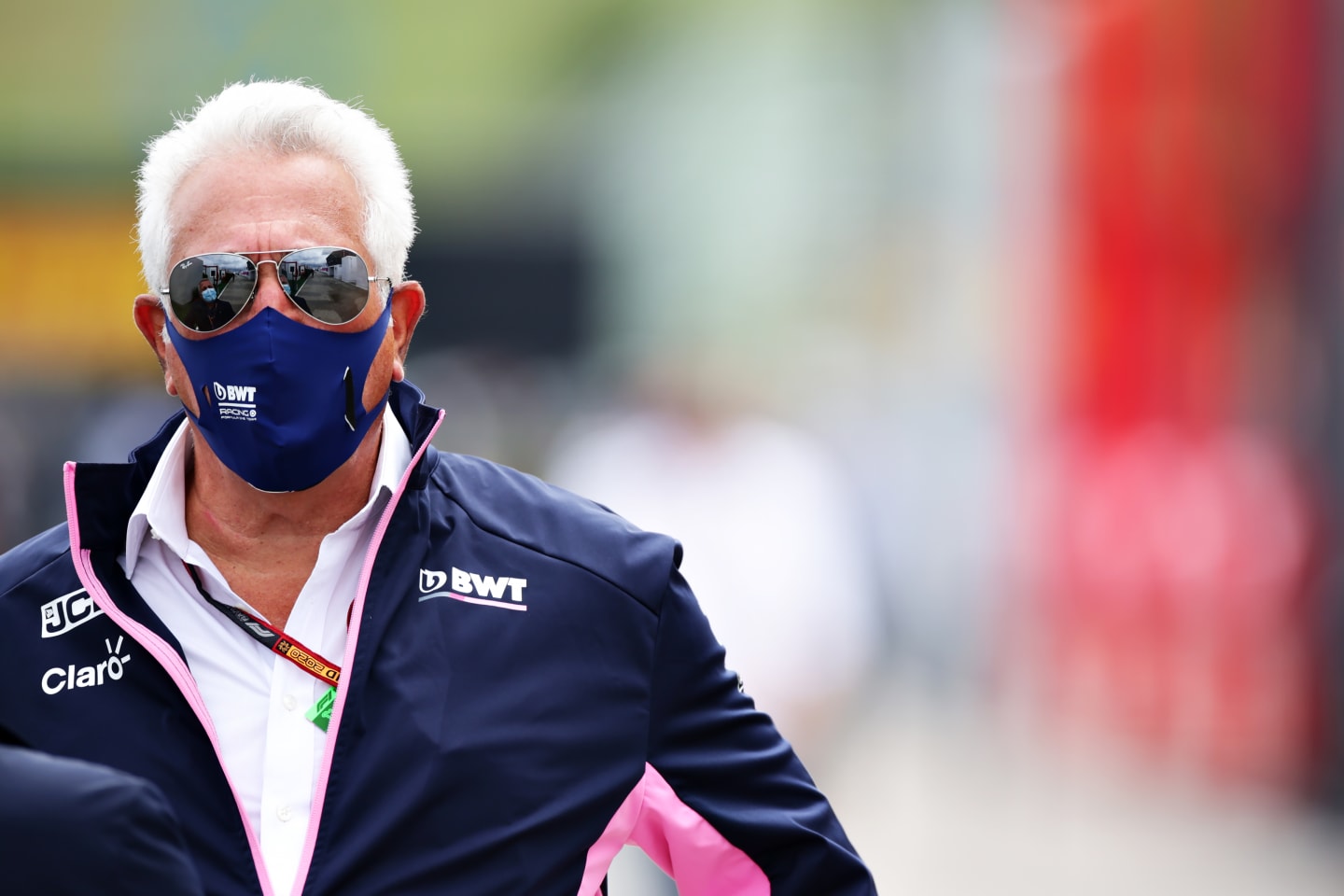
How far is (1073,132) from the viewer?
45.9ft

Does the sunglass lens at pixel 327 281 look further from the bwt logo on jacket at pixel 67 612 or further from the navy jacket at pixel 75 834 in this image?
the navy jacket at pixel 75 834

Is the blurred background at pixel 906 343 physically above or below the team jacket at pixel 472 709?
below

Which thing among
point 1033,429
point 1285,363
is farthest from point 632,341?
point 1285,363

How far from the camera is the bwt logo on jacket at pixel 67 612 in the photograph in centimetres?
262

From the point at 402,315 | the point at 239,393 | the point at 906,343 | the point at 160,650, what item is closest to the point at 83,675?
the point at 160,650

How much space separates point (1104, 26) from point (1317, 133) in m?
2.88

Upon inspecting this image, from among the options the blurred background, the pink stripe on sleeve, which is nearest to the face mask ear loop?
the pink stripe on sleeve

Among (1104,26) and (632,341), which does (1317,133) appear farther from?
(632,341)

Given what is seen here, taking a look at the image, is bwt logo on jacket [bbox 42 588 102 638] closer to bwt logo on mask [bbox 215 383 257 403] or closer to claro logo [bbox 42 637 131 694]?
claro logo [bbox 42 637 131 694]

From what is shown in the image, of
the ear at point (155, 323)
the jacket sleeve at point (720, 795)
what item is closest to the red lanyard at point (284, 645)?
the ear at point (155, 323)

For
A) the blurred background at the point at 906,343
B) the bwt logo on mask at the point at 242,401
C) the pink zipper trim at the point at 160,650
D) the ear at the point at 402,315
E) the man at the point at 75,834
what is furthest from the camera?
the blurred background at the point at 906,343

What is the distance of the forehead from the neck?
320 mm

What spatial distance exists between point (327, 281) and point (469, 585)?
0.52 metres

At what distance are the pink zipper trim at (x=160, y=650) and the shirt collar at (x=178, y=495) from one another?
8 cm
